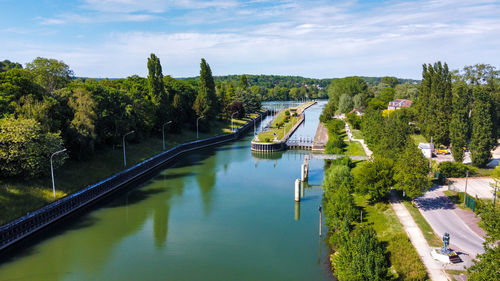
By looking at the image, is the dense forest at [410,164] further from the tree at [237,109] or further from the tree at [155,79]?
the tree at [155,79]

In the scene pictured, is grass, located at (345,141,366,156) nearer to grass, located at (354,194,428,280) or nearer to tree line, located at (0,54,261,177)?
grass, located at (354,194,428,280)

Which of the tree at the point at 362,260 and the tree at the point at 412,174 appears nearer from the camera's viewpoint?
the tree at the point at 362,260

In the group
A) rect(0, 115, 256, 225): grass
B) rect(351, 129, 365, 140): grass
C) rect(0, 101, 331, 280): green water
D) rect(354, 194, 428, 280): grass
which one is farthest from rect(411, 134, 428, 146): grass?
rect(0, 115, 256, 225): grass

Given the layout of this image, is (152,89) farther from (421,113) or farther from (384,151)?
(421,113)

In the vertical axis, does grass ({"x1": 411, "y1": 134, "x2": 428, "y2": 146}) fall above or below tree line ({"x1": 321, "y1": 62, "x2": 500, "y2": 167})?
below

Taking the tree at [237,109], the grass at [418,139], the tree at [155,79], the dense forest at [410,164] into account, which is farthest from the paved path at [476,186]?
the tree at [237,109]

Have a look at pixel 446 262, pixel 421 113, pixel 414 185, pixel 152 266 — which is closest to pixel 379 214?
pixel 414 185

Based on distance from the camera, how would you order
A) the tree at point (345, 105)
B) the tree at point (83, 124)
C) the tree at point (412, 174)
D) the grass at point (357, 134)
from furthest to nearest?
the tree at point (345, 105)
the grass at point (357, 134)
the tree at point (83, 124)
the tree at point (412, 174)

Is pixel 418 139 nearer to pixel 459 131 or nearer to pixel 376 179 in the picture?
pixel 459 131

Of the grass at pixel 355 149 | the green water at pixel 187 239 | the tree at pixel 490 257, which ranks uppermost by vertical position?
the tree at pixel 490 257
